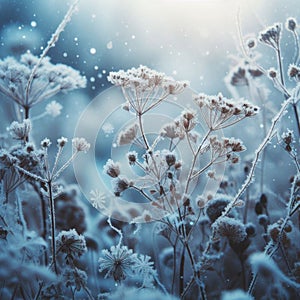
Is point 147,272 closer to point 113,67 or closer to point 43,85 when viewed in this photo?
point 43,85

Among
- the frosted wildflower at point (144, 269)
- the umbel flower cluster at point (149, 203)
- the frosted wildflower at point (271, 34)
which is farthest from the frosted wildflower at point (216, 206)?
the frosted wildflower at point (271, 34)

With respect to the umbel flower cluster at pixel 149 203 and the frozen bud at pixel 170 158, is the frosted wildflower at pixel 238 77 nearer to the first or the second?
the umbel flower cluster at pixel 149 203

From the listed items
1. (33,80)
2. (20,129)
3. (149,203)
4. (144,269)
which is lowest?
(144,269)

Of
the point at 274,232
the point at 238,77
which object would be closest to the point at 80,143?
the point at 274,232

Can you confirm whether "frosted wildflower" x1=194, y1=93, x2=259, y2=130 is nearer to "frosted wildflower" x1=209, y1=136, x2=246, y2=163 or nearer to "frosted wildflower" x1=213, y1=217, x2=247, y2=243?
"frosted wildflower" x1=209, y1=136, x2=246, y2=163

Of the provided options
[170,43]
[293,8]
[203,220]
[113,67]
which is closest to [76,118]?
[113,67]

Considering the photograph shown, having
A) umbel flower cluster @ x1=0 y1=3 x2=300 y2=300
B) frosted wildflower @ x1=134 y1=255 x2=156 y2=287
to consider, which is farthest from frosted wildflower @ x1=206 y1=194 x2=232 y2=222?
frosted wildflower @ x1=134 y1=255 x2=156 y2=287

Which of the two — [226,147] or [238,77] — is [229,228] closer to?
[226,147]
